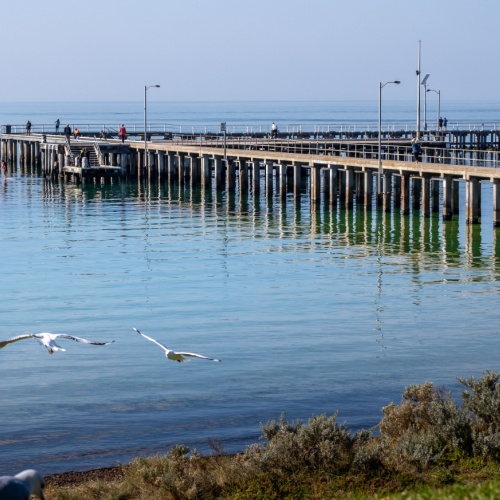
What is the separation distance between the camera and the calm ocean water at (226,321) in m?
17.1

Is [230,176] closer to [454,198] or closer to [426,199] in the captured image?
[426,199]

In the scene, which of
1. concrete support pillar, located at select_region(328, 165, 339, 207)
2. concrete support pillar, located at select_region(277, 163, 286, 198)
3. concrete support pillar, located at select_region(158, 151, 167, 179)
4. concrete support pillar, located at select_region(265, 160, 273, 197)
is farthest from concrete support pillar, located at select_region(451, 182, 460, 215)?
concrete support pillar, located at select_region(158, 151, 167, 179)

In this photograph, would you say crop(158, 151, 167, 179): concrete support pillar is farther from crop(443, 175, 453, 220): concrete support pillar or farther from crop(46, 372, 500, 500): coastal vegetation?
crop(46, 372, 500, 500): coastal vegetation

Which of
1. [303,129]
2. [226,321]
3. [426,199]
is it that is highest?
[303,129]

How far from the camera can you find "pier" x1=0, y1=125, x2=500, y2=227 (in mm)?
43375

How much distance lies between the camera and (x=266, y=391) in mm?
18734

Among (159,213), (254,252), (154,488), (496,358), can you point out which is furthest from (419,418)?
(159,213)

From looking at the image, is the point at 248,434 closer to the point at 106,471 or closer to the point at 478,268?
the point at 106,471

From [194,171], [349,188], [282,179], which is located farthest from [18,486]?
[194,171]

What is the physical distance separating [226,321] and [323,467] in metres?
12.4

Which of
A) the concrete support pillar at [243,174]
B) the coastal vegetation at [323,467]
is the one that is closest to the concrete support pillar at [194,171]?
the concrete support pillar at [243,174]

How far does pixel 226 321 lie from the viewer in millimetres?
25047

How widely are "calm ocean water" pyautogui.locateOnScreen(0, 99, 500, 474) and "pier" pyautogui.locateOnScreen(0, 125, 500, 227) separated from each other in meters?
1.68

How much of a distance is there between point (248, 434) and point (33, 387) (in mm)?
4712
